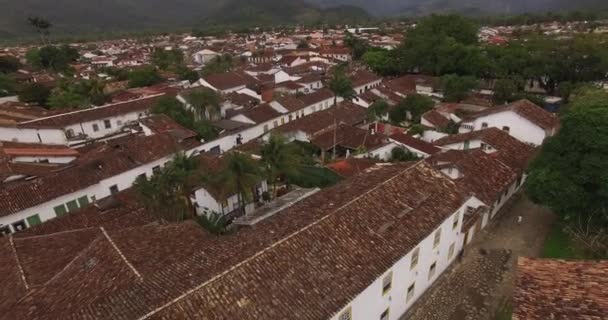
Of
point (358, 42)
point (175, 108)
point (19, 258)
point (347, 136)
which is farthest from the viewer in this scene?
point (358, 42)

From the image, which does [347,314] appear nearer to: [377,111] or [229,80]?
[377,111]

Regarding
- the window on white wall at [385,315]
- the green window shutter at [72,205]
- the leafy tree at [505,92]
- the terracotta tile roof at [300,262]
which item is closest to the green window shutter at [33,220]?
the green window shutter at [72,205]

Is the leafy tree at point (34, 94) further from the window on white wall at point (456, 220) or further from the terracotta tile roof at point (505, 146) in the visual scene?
the window on white wall at point (456, 220)

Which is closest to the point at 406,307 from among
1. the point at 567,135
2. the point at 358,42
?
the point at 567,135

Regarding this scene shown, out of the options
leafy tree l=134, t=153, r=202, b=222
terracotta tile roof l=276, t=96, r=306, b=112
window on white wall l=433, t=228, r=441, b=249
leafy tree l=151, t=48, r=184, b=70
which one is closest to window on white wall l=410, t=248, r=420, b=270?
window on white wall l=433, t=228, r=441, b=249

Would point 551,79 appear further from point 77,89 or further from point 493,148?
point 77,89

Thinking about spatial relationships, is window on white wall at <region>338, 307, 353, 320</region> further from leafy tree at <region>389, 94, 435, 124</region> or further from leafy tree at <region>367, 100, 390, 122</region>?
leafy tree at <region>367, 100, 390, 122</region>

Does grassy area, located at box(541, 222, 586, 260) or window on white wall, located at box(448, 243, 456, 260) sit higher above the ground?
window on white wall, located at box(448, 243, 456, 260)
